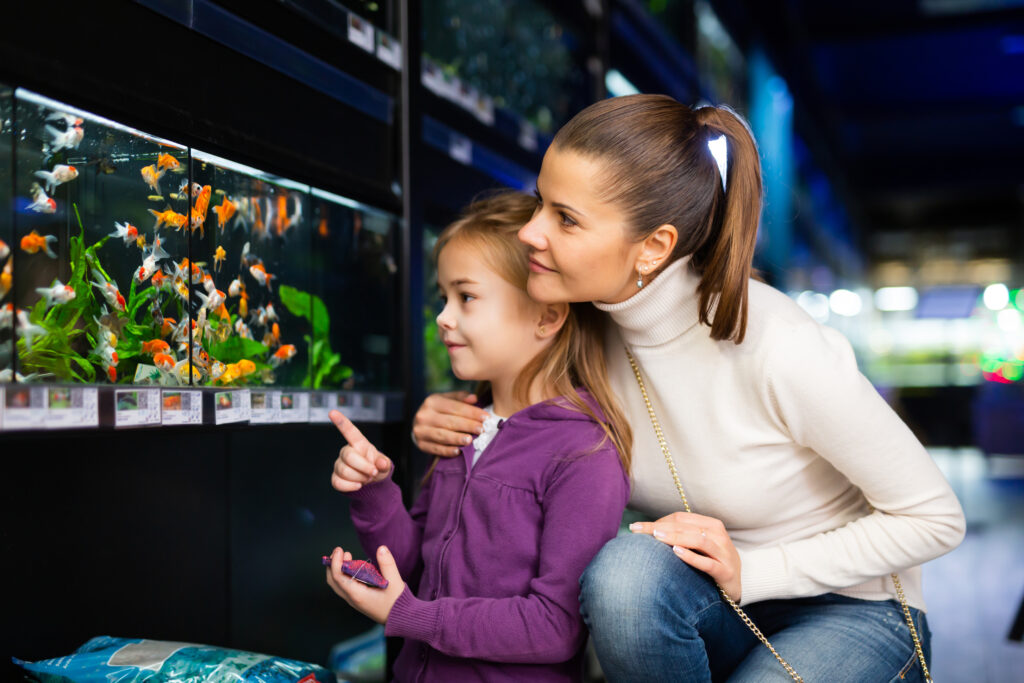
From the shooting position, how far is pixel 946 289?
1552 centimetres

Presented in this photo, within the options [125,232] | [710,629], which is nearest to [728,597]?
[710,629]

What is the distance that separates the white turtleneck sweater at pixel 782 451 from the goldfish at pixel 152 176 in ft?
2.31

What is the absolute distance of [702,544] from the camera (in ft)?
4.44

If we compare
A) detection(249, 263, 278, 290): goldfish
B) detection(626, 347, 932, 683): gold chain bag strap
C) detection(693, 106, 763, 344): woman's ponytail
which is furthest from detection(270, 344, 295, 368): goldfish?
detection(693, 106, 763, 344): woman's ponytail

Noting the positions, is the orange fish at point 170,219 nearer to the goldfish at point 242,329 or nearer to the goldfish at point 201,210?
the goldfish at point 201,210

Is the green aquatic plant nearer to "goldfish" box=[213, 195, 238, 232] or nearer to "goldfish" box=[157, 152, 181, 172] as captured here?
"goldfish" box=[213, 195, 238, 232]

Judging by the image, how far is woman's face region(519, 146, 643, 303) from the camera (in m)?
1.36

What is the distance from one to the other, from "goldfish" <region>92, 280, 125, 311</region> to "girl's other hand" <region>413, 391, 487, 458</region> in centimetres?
56

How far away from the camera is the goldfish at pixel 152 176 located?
1270 mm

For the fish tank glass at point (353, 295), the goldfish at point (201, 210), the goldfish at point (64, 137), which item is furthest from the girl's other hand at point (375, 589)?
the goldfish at point (64, 137)

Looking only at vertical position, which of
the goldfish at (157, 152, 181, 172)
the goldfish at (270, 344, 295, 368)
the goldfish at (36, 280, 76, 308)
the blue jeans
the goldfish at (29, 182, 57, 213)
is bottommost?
the blue jeans

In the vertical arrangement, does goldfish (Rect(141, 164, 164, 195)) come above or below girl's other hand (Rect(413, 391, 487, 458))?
above

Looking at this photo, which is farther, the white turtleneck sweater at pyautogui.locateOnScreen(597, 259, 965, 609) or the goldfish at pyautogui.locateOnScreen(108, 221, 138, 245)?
the white turtleneck sweater at pyautogui.locateOnScreen(597, 259, 965, 609)

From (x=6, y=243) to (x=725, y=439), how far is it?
106 cm
